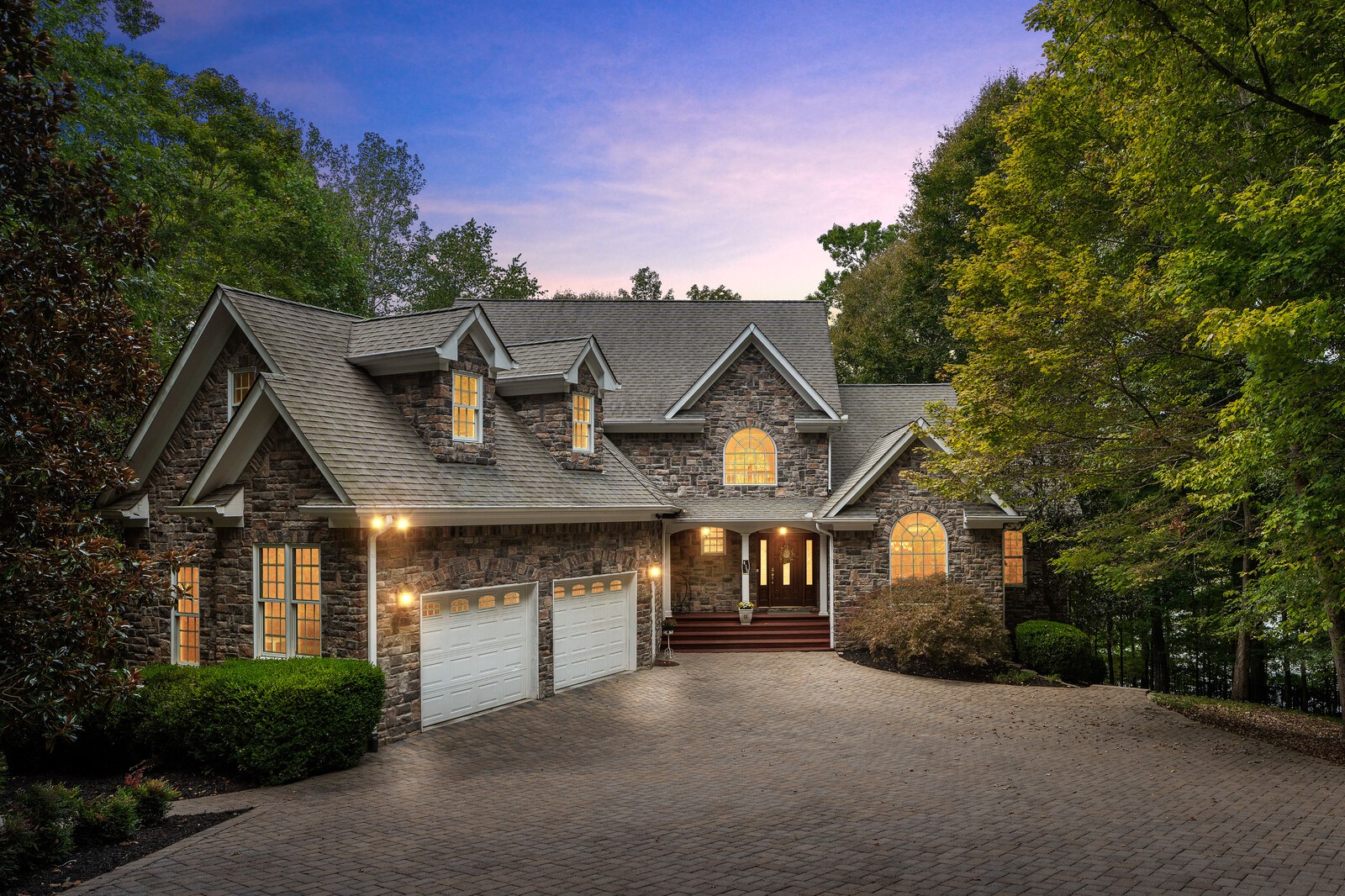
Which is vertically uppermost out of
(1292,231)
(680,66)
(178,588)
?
(680,66)

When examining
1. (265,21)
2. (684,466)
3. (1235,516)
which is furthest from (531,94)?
(1235,516)

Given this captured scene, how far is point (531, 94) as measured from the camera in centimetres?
2375

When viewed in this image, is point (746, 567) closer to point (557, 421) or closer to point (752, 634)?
point (752, 634)

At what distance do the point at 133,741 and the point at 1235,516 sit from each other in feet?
66.6

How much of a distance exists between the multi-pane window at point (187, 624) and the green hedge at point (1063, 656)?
677 inches

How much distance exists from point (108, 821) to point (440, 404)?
778cm

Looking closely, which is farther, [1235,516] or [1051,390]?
[1235,516]

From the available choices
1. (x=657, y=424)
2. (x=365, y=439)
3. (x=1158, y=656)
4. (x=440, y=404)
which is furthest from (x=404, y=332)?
(x=1158, y=656)

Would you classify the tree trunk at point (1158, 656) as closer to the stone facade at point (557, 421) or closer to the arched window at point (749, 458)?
the arched window at point (749, 458)

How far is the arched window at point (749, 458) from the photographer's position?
74.2ft

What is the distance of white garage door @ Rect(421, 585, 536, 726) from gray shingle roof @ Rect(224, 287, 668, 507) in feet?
5.68

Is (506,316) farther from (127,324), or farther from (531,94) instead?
(127,324)

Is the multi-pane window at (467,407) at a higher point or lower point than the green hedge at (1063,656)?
higher

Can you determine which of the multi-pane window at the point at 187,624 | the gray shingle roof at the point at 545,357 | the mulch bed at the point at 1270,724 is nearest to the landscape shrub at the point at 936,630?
the mulch bed at the point at 1270,724
